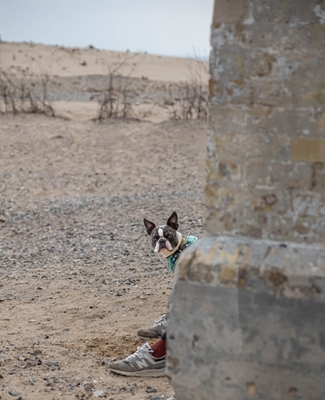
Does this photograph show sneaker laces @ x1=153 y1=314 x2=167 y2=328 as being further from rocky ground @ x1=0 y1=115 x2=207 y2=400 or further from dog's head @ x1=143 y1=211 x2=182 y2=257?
dog's head @ x1=143 y1=211 x2=182 y2=257

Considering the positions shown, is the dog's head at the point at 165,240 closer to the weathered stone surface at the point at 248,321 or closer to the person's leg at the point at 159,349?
the person's leg at the point at 159,349

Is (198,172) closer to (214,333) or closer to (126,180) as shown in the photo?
(126,180)

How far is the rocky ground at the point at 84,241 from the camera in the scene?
15.2ft

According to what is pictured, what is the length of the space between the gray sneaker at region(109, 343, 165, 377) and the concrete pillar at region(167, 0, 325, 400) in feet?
3.56

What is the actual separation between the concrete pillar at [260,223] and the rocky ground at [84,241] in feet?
3.47

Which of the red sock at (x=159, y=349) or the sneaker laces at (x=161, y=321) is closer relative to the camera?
the red sock at (x=159, y=349)

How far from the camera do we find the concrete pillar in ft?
10.1

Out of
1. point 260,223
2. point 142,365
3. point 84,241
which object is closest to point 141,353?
point 142,365

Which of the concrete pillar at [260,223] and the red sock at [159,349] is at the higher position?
the concrete pillar at [260,223]

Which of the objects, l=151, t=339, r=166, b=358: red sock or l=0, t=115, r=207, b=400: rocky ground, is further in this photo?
l=0, t=115, r=207, b=400: rocky ground

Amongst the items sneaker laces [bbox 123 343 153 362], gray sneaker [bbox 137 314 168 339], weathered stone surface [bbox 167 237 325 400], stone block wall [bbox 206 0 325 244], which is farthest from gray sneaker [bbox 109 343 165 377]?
stone block wall [bbox 206 0 325 244]

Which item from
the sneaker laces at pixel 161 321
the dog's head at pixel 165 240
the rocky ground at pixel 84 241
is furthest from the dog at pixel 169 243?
the rocky ground at pixel 84 241

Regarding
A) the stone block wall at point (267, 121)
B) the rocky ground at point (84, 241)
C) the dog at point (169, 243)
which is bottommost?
the rocky ground at point (84, 241)

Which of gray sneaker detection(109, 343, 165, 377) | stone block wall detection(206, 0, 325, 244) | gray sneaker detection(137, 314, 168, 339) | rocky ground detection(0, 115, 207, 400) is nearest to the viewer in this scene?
stone block wall detection(206, 0, 325, 244)
